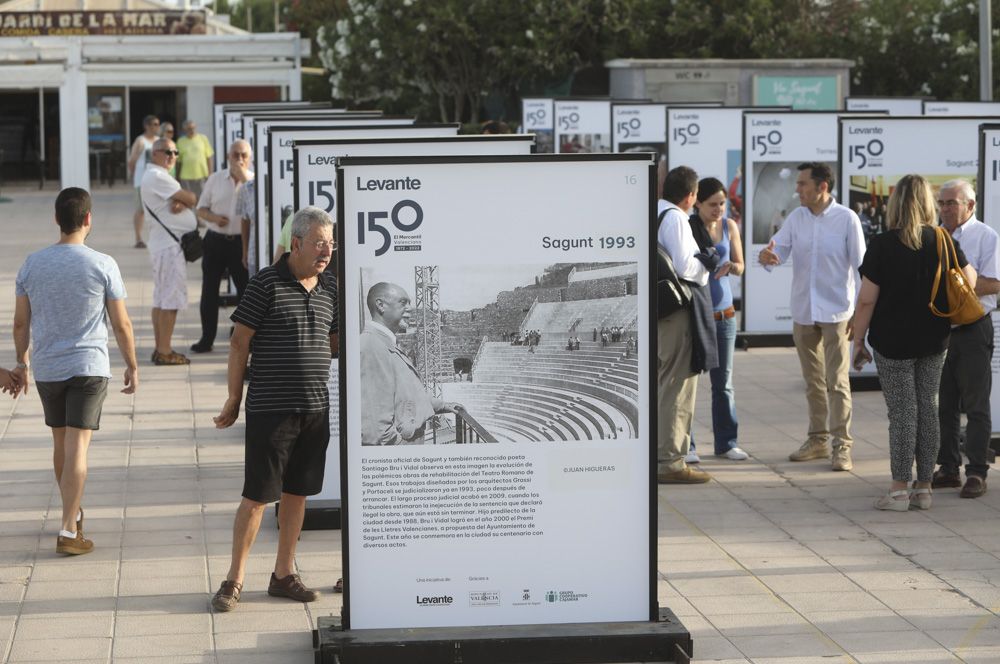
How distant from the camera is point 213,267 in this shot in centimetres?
1440

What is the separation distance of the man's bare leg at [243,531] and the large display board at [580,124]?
15.9m

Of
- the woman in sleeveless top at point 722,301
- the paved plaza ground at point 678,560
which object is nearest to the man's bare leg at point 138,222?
the paved plaza ground at point 678,560

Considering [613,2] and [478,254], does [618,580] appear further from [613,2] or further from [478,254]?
[613,2]

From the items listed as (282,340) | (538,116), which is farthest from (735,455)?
(538,116)

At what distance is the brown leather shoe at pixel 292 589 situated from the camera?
6734 millimetres

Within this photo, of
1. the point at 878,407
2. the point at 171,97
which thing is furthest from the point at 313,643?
the point at 171,97

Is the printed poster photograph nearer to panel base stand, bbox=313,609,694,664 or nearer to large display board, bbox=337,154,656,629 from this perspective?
large display board, bbox=337,154,656,629

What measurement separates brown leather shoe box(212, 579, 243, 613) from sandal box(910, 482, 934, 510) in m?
3.86

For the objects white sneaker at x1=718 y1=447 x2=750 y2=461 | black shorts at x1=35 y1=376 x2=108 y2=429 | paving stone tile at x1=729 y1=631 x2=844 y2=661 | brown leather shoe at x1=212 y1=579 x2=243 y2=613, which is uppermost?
black shorts at x1=35 y1=376 x2=108 y2=429

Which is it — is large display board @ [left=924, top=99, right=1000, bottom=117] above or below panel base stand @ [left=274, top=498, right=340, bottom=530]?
above

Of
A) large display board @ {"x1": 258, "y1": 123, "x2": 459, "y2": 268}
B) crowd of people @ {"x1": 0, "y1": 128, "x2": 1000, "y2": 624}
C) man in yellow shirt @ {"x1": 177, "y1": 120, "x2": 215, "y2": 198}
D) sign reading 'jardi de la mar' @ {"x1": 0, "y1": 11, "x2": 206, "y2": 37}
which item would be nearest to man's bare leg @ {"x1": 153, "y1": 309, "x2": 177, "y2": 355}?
large display board @ {"x1": 258, "y1": 123, "x2": 459, "y2": 268}

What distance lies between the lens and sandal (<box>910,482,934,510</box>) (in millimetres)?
8517

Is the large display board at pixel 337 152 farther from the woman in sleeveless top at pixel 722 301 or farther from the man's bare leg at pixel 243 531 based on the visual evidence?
the woman in sleeveless top at pixel 722 301

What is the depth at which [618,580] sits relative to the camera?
5.80 metres
